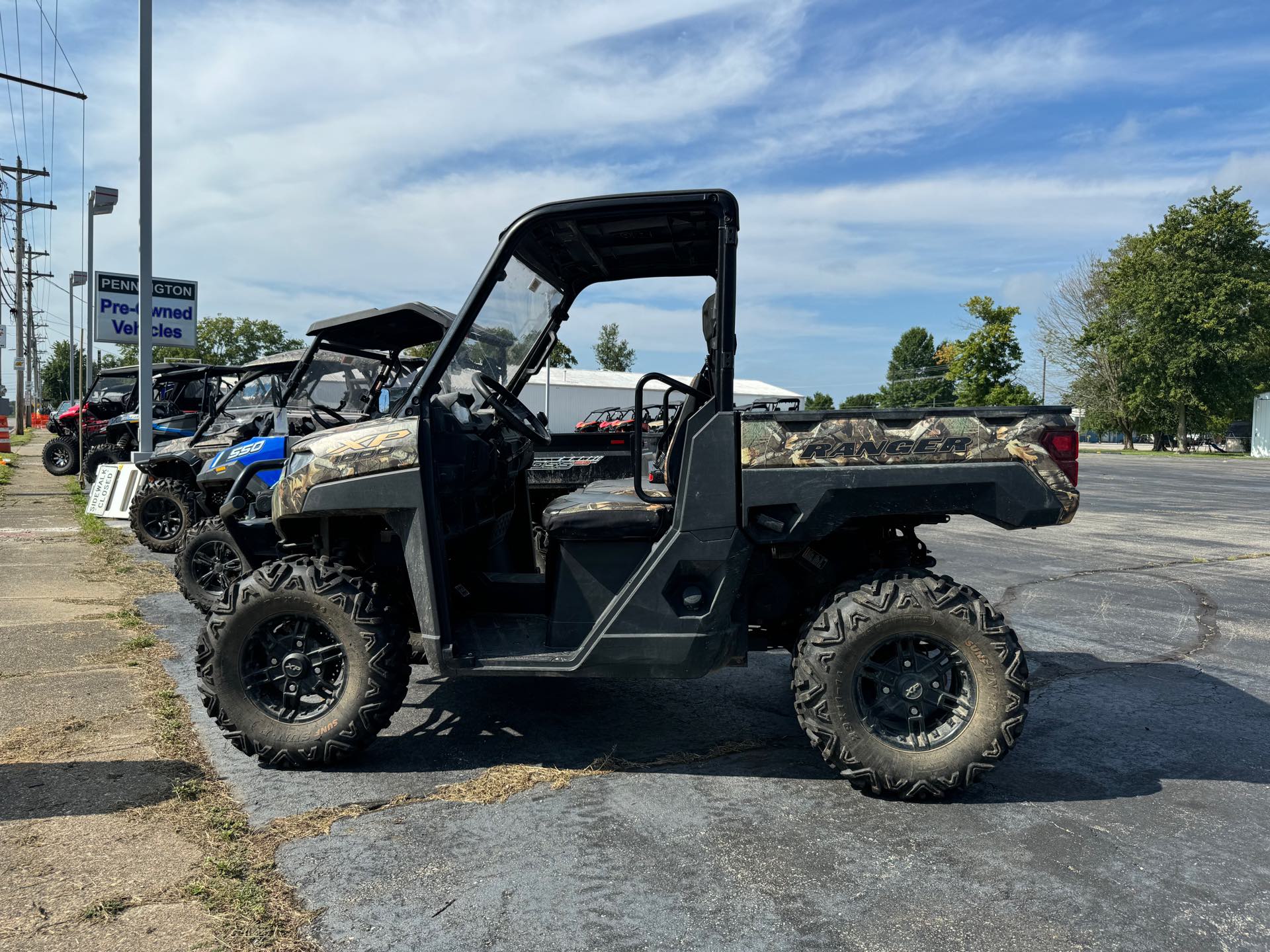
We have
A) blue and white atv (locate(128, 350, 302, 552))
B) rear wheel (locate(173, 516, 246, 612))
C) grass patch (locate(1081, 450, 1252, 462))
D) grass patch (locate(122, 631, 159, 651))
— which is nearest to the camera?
grass patch (locate(122, 631, 159, 651))

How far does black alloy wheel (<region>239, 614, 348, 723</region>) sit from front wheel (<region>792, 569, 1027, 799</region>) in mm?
1892

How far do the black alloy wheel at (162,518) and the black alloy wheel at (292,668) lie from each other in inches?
280

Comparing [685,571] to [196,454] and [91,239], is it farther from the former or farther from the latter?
[91,239]

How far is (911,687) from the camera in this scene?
3.55 metres

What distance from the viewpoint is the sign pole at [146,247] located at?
1210 centimetres

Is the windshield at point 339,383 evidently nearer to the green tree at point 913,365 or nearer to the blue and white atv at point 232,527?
the blue and white atv at point 232,527

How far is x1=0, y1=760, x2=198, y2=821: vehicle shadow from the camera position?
10.8ft

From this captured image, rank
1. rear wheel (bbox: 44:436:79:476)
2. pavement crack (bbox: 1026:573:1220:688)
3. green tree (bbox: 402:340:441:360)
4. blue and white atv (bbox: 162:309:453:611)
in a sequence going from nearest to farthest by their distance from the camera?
1. pavement crack (bbox: 1026:573:1220:688)
2. blue and white atv (bbox: 162:309:453:611)
3. green tree (bbox: 402:340:441:360)
4. rear wheel (bbox: 44:436:79:476)

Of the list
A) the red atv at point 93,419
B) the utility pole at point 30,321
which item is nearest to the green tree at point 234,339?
the utility pole at point 30,321

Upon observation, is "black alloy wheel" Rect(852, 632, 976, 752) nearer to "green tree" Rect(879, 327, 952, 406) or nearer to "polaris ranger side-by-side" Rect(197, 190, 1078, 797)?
"polaris ranger side-by-side" Rect(197, 190, 1078, 797)

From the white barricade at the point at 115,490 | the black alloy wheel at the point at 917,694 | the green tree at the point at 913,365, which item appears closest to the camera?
the black alloy wheel at the point at 917,694

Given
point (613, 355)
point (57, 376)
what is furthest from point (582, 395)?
point (57, 376)

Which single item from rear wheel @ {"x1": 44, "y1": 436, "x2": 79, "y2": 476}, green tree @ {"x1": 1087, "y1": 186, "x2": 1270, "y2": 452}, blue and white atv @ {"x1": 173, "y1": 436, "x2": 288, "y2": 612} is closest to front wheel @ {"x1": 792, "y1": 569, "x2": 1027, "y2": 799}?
blue and white atv @ {"x1": 173, "y1": 436, "x2": 288, "y2": 612}

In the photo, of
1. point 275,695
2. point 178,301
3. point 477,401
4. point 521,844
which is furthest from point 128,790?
point 178,301
